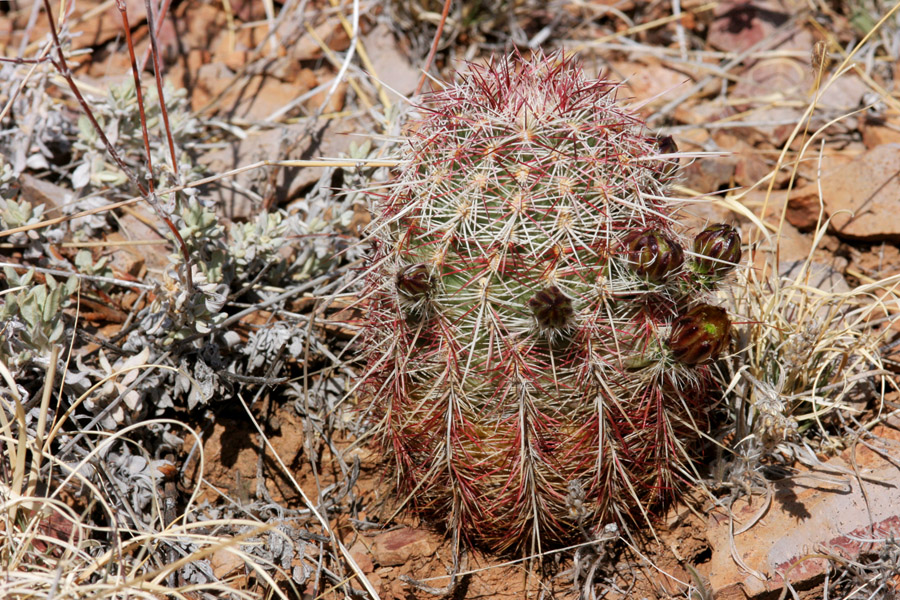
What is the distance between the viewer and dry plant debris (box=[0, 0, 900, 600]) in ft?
7.88

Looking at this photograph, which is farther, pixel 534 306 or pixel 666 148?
A: pixel 666 148

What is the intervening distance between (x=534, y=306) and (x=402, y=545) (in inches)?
42.9

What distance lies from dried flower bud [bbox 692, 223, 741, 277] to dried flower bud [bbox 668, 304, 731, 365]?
151 millimetres

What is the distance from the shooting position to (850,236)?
3.48 metres

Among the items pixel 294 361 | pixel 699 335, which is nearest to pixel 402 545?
pixel 294 361

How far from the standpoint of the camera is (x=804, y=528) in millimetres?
2500

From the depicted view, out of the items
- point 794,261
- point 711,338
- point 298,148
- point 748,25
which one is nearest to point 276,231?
point 298,148

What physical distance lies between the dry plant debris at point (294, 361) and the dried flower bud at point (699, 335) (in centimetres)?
25

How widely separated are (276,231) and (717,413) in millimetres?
1848

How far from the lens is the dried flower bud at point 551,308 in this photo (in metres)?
1.99

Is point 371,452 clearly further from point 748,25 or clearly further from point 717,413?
point 748,25

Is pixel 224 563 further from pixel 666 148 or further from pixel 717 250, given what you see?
pixel 666 148

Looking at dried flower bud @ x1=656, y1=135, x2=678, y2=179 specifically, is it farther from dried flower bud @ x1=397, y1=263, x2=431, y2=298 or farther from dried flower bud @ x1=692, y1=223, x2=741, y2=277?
dried flower bud @ x1=397, y1=263, x2=431, y2=298

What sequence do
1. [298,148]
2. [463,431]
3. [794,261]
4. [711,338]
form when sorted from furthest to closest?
[298,148], [794,261], [463,431], [711,338]
